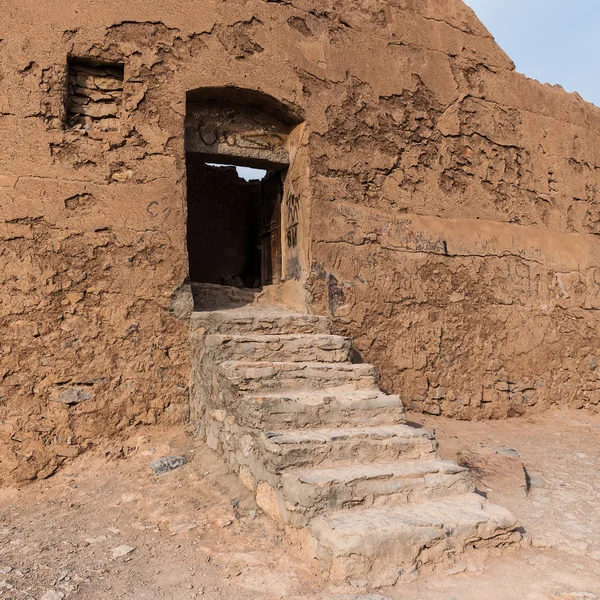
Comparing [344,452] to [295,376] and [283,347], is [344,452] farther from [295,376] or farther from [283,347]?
[283,347]

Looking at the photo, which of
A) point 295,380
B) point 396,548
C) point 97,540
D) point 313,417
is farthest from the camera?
point 295,380

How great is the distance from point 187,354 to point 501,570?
8.73 ft

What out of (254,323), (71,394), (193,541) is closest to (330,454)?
(193,541)

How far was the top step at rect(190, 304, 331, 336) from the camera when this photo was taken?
4355 millimetres

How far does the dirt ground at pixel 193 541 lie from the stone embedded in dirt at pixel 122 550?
16mm

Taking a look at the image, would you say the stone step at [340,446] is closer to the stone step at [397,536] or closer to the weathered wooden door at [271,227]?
the stone step at [397,536]

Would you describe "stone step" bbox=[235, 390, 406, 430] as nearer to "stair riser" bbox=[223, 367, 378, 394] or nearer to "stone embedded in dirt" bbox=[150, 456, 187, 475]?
"stair riser" bbox=[223, 367, 378, 394]

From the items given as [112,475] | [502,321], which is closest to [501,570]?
[112,475]

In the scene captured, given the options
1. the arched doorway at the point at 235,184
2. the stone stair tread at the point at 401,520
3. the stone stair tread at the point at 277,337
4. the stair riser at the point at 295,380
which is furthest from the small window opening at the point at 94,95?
the stone stair tread at the point at 401,520

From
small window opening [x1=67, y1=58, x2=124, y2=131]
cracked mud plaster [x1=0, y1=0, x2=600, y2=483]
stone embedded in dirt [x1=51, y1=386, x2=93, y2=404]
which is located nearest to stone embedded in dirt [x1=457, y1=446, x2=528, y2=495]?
cracked mud plaster [x1=0, y1=0, x2=600, y2=483]

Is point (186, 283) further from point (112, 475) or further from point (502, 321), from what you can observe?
point (502, 321)

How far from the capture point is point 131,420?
4.28 m

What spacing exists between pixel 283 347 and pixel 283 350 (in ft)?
0.12

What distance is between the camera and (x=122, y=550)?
303 cm
